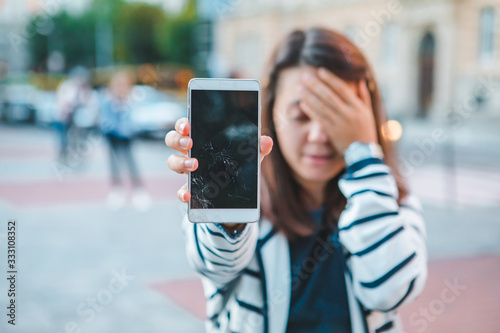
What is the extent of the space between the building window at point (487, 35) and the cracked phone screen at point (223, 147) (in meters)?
23.4

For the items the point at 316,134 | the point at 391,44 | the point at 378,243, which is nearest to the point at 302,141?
the point at 316,134

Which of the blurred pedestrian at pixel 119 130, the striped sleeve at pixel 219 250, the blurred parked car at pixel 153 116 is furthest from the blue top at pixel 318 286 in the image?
the blurred parked car at pixel 153 116

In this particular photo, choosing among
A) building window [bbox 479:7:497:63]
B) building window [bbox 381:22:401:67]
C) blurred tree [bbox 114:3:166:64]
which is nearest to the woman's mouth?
building window [bbox 479:7:497:63]

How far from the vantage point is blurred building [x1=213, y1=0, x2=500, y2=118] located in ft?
74.3

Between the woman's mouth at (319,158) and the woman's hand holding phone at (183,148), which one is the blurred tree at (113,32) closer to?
the woman's mouth at (319,158)

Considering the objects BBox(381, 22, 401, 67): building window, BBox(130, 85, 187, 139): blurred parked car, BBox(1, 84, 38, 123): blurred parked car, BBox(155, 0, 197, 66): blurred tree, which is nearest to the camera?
BBox(130, 85, 187, 139): blurred parked car

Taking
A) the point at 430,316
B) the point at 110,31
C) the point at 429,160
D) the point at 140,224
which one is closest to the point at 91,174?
the point at 140,224

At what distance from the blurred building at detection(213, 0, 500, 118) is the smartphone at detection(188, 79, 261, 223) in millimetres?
19945

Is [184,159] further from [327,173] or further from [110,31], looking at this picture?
[110,31]

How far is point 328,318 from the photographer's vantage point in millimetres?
1456

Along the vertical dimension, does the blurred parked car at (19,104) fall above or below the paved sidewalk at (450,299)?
above

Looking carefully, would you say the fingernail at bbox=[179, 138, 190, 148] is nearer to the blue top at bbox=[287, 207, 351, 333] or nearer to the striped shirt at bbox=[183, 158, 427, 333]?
the striped shirt at bbox=[183, 158, 427, 333]

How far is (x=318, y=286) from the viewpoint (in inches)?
58.9

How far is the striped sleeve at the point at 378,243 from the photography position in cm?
141
